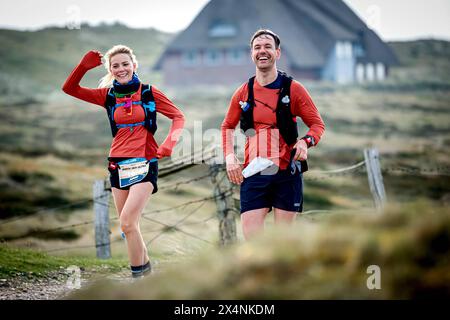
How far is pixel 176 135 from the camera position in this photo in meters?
6.00

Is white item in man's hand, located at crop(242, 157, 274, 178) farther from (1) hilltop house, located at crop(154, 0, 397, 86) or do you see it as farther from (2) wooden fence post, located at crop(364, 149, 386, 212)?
(1) hilltop house, located at crop(154, 0, 397, 86)

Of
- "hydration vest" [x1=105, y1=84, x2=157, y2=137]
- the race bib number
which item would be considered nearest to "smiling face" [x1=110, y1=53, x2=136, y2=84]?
"hydration vest" [x1=105, y1=84, x2=157, y2=137]

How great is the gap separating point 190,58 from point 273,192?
63.3 m

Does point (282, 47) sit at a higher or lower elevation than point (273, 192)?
higher

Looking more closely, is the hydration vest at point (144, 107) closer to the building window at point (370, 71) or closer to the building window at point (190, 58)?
the building window at point (190, 58)

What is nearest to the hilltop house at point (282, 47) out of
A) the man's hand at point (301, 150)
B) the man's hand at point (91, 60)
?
the man's hand at point (91, 60)

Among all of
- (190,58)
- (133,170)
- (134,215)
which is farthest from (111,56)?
(190,58)

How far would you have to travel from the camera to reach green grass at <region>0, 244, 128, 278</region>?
310 inches

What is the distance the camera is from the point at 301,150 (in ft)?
17.1

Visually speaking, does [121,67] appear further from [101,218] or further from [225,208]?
[101,218]

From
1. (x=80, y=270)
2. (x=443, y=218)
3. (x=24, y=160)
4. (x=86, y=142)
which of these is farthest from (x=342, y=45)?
(x=443, y=218)

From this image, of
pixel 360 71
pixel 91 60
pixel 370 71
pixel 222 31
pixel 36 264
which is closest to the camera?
pixel 91 60
